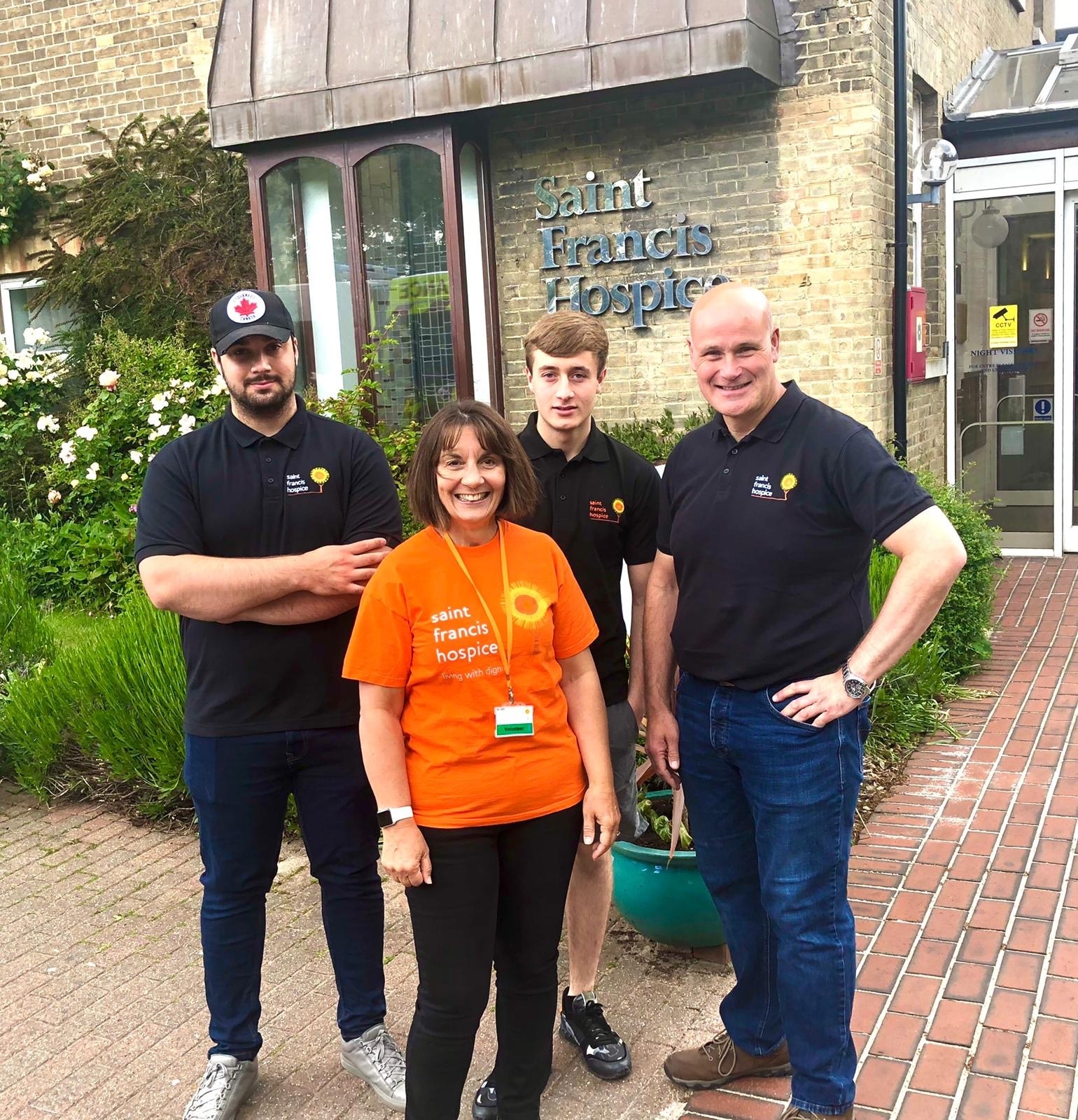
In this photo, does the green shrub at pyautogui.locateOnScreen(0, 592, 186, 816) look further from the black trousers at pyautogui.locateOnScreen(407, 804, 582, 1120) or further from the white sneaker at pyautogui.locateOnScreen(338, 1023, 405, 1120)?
the black trousers at pyautogui.locateOnScreen(407, 804, 582, 1120)

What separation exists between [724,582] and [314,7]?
7460mm

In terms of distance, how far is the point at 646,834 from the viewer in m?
3.97

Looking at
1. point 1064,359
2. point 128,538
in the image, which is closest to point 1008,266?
point 1064,359

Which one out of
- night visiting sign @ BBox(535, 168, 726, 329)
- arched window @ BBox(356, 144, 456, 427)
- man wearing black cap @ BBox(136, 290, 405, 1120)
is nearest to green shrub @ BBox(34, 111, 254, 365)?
arched window @ BBox(356, 144, 456, 427)

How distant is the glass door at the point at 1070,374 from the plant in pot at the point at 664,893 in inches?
279

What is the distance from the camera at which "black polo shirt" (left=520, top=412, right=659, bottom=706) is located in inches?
126

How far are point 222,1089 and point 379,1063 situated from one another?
0.42m

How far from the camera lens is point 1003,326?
32.3 ft

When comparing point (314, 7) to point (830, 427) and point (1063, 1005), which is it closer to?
point (830, 427)

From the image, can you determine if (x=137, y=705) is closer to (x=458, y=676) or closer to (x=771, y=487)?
(x=458, y=676)

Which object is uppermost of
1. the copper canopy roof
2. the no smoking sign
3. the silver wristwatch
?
the copper canopy roof

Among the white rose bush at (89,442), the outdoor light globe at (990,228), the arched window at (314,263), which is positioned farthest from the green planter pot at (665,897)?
the outdoor light globe at (990,228)

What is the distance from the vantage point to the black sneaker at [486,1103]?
3029 millimetres

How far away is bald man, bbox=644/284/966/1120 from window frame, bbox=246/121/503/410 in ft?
20.5
